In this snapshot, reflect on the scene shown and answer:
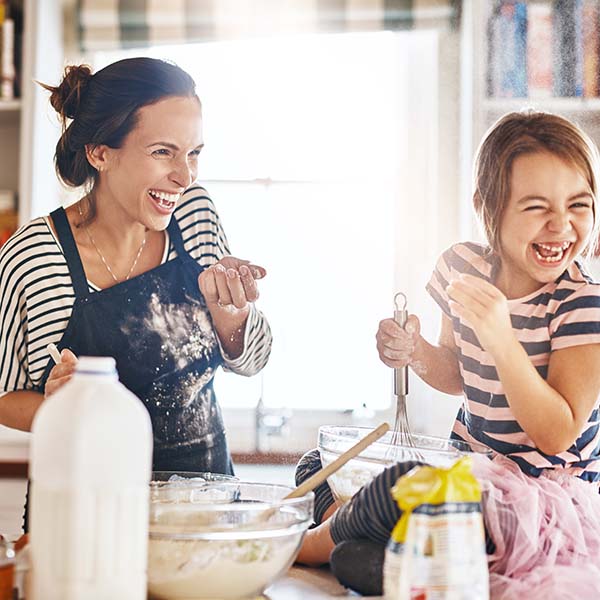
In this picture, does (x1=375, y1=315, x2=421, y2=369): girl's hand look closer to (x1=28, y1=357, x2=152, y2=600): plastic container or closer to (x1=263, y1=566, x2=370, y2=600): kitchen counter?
(x1=263, y1=566, x2=370, y2=600): kitchen counter

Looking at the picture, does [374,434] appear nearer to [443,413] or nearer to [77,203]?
[443,413]

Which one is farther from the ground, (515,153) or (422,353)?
(515,153)

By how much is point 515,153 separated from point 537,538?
1.77ft

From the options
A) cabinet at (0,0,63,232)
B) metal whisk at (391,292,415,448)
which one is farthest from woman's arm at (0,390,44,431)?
cabinet at (0,0,63,232)

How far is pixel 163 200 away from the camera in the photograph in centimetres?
135

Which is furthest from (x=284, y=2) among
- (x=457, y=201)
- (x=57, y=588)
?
(x=57, y=588)

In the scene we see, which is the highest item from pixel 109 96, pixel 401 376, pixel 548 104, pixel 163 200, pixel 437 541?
pixel 548 104

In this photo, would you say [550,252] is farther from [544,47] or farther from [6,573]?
[544,47]

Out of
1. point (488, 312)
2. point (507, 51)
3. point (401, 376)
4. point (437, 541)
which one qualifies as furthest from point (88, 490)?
point (507, 51)

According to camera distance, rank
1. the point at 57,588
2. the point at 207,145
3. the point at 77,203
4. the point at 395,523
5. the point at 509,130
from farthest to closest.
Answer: the point at 207,145 → the point at 77,203 → the point at 509,130 → the point at 395,523 → the point at 57,588

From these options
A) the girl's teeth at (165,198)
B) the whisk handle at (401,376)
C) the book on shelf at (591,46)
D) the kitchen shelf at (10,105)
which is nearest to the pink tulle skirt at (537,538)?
the whisk handle at (401,376)

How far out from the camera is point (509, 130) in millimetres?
1268

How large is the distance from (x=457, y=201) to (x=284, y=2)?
1.80 feet

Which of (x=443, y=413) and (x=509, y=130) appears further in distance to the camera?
(x=443, y=413)
